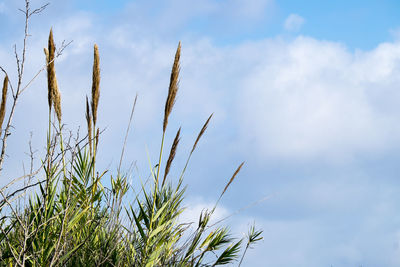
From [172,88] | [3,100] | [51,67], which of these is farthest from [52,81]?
[172,88]

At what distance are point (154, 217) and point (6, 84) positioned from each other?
1.13 m

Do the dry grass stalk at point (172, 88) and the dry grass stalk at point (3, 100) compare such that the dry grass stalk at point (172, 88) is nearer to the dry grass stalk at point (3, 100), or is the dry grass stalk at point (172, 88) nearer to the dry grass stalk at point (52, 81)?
the dry grass stalk at point (52, 81)

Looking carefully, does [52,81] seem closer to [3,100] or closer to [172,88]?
[3,100]

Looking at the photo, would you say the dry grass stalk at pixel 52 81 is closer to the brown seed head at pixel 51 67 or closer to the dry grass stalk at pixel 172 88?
the brown seed head at pixel 51 67

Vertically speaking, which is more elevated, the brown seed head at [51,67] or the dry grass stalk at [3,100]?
the brown seed head at [51,67]

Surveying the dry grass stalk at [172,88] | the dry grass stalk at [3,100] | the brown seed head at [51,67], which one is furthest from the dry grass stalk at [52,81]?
the dry grass stalk at [172,88]

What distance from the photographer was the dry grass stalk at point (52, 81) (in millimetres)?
2982

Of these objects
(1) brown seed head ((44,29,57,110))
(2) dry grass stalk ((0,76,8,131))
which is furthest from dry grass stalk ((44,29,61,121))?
(2) dry grass stalk ((0,76,8,131))

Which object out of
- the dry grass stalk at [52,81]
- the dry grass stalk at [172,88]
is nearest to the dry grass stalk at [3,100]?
the dry grass stalk at [52,81]

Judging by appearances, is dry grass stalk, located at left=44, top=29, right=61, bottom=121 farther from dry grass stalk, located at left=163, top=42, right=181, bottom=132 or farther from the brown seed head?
dry grass stalk, located at left=163, top=42, right=181, bottom=132

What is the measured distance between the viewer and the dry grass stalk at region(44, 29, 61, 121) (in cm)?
298

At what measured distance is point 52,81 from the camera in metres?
3.05

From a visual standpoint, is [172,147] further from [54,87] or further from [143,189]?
[54,87]

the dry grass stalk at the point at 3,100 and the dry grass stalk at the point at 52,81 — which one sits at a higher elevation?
the dry grass stalk at the point at 52,81
